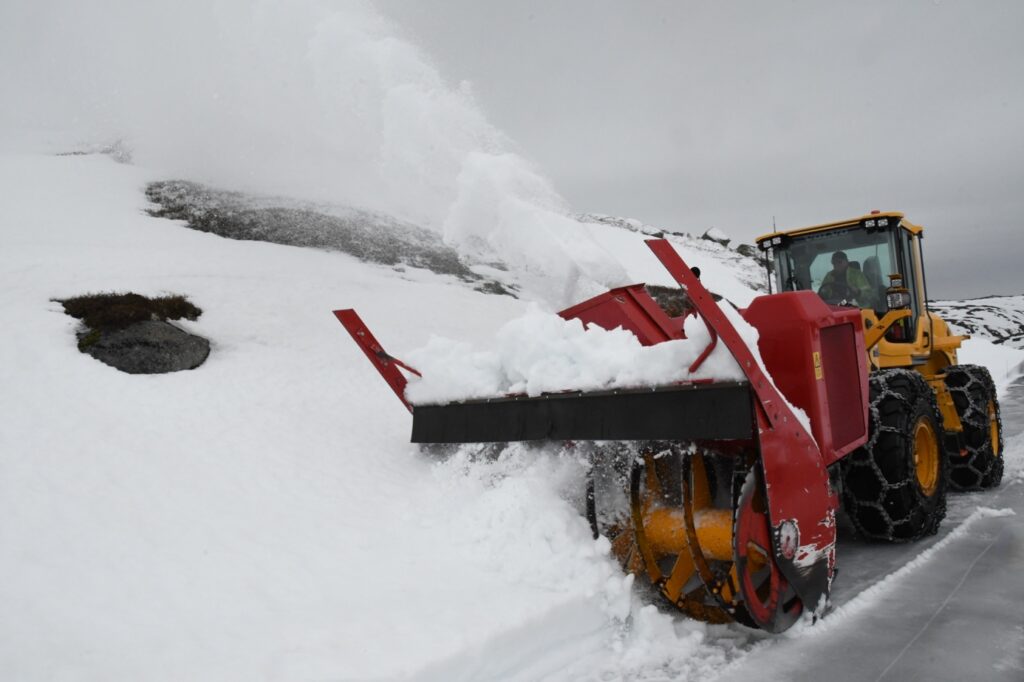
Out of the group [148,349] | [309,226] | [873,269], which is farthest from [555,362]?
[309,226]

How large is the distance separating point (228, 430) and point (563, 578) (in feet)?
11.3

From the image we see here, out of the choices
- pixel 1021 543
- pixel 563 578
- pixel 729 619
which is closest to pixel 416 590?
pixel 563 578

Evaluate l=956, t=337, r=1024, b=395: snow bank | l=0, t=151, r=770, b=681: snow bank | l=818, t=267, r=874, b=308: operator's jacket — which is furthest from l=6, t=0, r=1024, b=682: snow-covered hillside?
l=956, t=337, r=1024, b=395: snow bank

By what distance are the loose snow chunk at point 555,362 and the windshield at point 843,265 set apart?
2927 millimetres

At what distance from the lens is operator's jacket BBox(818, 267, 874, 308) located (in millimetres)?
6000

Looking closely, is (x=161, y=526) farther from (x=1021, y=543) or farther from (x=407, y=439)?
(x=1021, y=543)

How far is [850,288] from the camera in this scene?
6094 mm

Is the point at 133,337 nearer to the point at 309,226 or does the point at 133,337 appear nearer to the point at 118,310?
the point at 118,310

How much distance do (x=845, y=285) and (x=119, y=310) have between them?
732 cm

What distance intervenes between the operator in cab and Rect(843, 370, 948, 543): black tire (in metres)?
1.27

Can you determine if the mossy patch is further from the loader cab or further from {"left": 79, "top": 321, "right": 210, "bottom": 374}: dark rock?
the loader cab

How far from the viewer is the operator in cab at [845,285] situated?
6.01 m

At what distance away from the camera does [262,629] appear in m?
3.17

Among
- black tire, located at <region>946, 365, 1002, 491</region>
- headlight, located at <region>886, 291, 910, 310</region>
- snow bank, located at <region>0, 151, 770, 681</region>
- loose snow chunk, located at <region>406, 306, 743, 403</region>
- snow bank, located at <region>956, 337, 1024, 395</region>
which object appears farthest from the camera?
snow bank, located at <region>956, 337, 1024, 395</region>
